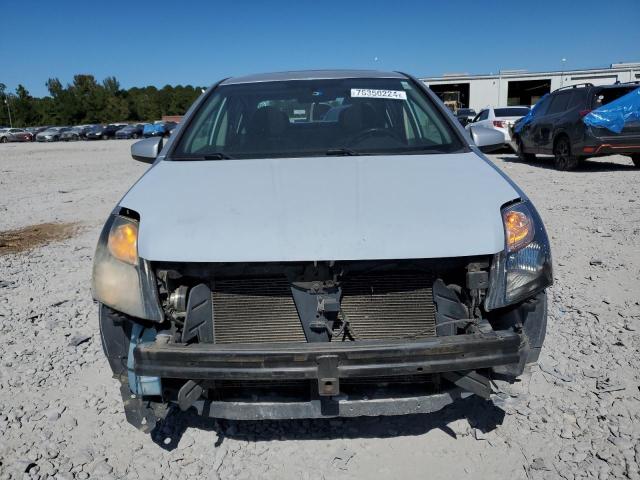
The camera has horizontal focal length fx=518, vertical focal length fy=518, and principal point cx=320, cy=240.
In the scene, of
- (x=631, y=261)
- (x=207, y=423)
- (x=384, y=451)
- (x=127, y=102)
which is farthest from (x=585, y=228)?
(x=127, y=102)

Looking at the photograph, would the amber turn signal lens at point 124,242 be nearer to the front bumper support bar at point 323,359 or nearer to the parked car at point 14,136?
the front bumper support bar at point 323,359

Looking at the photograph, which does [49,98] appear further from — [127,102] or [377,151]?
[377,151]

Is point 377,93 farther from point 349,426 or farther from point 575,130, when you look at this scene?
point 575,130

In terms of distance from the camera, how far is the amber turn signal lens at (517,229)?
2.15 metres

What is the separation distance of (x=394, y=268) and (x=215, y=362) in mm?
791

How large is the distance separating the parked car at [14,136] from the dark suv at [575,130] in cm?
4936

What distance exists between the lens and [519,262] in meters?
2.14

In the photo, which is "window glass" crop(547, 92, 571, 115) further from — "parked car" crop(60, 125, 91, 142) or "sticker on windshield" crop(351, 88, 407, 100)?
"parked car" crop(60, 125, 91, 142)

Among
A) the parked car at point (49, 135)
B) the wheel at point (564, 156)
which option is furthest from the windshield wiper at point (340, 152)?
the parked car at point (49, 135)

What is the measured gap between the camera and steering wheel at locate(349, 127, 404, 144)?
3109mm

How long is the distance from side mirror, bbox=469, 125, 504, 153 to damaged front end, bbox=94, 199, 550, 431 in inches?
52.6

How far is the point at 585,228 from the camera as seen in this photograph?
6.09 meters

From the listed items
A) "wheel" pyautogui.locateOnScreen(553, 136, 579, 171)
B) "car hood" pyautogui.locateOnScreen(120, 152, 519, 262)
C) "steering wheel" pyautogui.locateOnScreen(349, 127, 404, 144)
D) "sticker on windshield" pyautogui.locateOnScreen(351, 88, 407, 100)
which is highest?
"sticker on windshield" pyautogui.locateOnScreen(351, 88, 407, 100)

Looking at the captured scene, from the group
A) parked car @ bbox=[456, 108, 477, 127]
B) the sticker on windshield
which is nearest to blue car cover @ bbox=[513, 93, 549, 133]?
parked car @ bbox=[456, 108, 477, 127]
